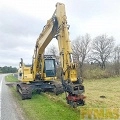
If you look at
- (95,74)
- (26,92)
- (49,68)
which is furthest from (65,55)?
(95,74)

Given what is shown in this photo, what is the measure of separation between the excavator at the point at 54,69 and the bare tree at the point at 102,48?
169ft

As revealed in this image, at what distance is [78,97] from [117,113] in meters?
1.86

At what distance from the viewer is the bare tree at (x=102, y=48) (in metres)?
70.6

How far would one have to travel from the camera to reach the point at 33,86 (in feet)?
58.2

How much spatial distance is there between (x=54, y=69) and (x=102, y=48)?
56.1 meters

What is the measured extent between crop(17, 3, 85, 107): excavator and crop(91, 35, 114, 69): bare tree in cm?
5151

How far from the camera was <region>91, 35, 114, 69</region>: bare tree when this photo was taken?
232ft

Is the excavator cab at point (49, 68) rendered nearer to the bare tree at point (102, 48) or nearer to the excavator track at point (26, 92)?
the excavator track at point (26, 92)

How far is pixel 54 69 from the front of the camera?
1878 cm

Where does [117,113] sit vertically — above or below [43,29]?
below

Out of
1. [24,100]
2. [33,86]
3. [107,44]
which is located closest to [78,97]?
[24,100]

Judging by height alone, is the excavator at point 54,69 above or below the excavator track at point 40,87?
above

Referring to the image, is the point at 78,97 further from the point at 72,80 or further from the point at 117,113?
the point at 117,113

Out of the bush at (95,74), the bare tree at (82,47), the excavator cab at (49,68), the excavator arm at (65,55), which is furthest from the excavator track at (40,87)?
the bare tree at (82,47)
